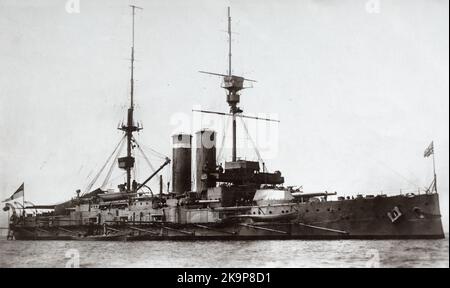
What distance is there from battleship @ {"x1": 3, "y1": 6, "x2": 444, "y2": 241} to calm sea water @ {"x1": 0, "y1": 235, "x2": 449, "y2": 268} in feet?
3.84

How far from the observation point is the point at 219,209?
87.0ft

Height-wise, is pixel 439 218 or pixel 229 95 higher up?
pixel 229 95

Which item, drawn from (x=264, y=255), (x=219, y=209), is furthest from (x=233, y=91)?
(x=264, y=255)

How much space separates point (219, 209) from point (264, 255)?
807 cm

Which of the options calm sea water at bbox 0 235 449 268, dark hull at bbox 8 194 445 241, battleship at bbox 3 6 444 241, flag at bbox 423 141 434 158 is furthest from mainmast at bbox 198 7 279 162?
flag at bbox 423 141 434 158

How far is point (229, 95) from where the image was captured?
2978 centimetres

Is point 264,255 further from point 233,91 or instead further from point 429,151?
point 233,91

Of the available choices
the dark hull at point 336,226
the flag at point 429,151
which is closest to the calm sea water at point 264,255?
the dark hull at point 336,226

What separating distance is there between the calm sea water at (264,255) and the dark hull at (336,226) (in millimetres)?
972

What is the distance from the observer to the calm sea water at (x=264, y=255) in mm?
16047

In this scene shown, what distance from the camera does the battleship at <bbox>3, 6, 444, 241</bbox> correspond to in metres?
22.4

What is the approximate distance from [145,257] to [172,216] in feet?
29.2

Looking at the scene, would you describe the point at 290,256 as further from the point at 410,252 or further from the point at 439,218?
the point at 439,218
